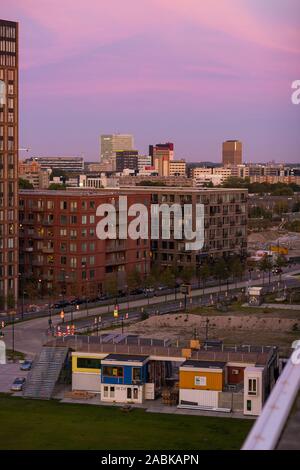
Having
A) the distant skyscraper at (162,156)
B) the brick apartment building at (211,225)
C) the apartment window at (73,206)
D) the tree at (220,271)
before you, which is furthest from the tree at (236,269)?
the distant skyscraper at (162,156)

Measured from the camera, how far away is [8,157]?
1720cm

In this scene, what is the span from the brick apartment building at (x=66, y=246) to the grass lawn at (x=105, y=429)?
8.94 metres

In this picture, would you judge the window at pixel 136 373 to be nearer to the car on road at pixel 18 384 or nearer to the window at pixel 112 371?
the window at pixel 112 371

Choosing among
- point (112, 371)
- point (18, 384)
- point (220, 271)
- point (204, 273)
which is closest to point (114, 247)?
point (204, 273)

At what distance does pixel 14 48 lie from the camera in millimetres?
17297

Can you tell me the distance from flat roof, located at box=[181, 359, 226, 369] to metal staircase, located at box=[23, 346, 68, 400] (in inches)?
63.1

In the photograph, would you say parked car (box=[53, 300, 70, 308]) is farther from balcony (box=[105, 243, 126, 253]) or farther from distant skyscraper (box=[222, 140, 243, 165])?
distant skyscraper (box=[222, 140, 243, 165])

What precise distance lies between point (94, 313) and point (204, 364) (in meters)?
6.62

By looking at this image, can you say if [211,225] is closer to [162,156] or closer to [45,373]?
[45,373]

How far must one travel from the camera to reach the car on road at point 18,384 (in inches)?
407

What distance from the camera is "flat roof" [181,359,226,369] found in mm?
9875

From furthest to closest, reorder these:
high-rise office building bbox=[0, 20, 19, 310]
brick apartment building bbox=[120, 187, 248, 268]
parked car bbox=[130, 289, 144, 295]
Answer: brick apartment building bbox=[120, 187, 248, 268] < parked car bbox=[130, 289, 144, 295] < high-rise office building bbox=[0, 20, 19, 310]

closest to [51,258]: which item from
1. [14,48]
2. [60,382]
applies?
[14,48]

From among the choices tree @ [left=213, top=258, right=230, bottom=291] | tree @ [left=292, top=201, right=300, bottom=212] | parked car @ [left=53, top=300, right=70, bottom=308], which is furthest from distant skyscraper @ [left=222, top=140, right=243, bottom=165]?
parked car @ [left=53, top=300, right=70, bottom=308]
